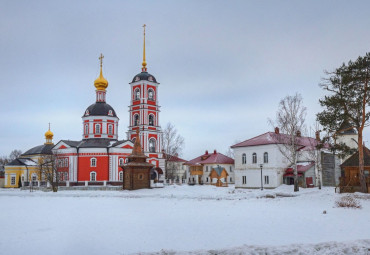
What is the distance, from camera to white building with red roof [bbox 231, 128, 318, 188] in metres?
39.7

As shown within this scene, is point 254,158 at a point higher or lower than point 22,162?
higher

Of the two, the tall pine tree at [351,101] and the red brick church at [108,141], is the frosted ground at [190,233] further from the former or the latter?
the red brick church at [108,141]

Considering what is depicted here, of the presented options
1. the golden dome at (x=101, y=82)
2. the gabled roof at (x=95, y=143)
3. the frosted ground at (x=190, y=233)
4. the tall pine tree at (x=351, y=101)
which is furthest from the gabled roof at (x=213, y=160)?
the frosted ground at (x=190, y=233)

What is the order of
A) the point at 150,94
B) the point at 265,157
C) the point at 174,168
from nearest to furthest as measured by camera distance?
the point at 265,157 → the point at 150,94 → the point at 174,168

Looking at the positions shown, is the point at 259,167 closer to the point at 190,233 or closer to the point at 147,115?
the point at 147,115

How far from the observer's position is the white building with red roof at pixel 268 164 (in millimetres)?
39656

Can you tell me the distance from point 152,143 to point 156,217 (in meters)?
40.4

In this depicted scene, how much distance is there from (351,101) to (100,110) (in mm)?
38746

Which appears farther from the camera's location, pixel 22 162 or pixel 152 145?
pixel 22 162

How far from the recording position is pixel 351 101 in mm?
24000

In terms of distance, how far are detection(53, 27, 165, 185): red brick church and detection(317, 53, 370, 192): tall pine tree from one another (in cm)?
2792

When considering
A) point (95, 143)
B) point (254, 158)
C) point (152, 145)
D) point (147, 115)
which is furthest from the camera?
point (152, 145)

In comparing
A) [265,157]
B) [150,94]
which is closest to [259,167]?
[265,157]

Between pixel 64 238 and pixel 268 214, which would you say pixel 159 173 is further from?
pixel 64 238
